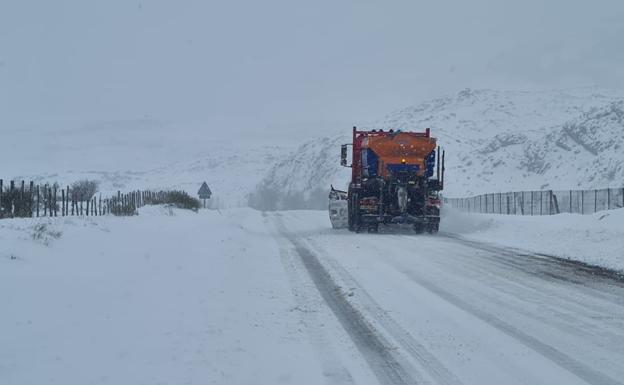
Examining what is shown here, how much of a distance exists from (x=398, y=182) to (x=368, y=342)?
18.6m

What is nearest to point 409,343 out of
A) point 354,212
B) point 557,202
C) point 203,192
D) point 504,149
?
point 354,212

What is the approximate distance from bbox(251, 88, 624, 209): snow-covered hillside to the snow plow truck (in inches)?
2547

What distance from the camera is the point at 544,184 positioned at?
101m

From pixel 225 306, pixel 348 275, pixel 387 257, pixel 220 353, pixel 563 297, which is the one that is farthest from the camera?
pixel 387 257

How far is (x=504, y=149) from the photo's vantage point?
129m

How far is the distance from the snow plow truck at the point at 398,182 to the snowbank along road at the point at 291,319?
10688 millimetres

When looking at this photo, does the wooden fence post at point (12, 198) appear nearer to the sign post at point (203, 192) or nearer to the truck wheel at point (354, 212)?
the truck wheel at point (354, 212)

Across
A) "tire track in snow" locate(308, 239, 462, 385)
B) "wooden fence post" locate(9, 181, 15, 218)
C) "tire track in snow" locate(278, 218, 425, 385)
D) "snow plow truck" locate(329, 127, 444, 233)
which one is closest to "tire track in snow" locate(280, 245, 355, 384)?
"tire track in snow" locate(278, 218, 425, 385)

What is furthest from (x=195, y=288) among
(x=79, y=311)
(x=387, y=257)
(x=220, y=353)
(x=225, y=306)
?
(x=387, y=257)

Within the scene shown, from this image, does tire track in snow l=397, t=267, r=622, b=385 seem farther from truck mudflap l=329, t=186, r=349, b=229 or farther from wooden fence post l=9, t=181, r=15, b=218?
truck mudflap l=329, t=186, r=349, b=229

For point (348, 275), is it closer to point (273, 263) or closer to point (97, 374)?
point (273, 263)

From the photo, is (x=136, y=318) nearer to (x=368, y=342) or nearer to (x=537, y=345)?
(x=368, y=342)

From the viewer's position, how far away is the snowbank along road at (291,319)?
6.46 meters

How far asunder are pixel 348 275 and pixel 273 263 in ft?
8.61
